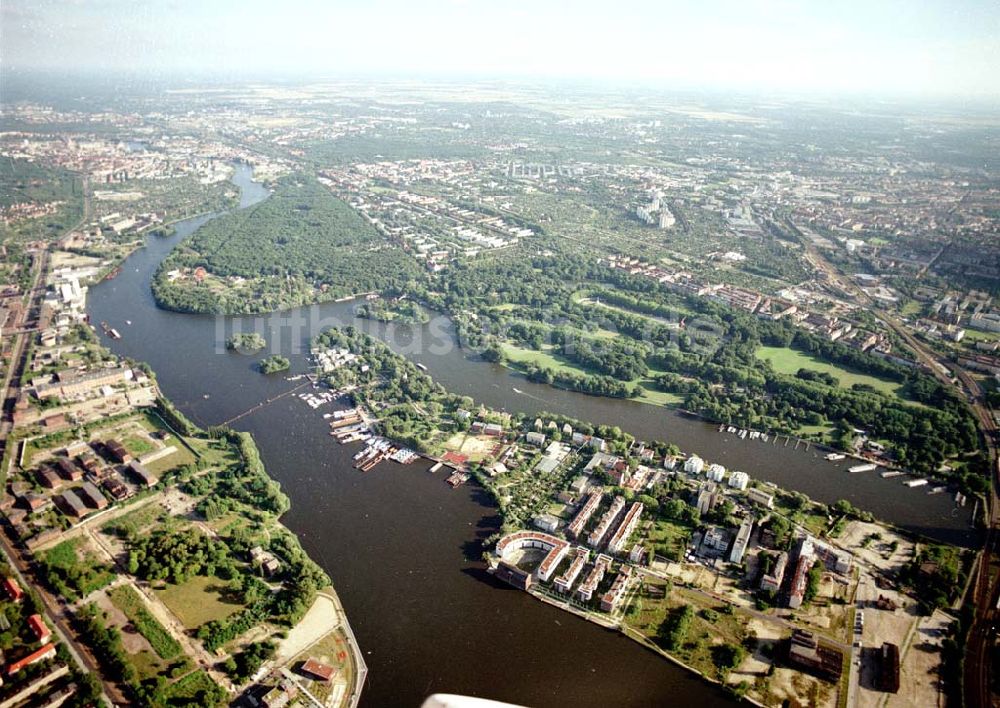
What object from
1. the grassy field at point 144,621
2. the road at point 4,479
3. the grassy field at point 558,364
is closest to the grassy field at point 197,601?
the grassy field at point 144,621

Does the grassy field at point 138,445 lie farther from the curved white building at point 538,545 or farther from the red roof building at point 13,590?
the curved white building at point 538,545

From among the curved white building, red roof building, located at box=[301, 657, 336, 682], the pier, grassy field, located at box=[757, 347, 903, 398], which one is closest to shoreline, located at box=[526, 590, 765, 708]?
the curved white building

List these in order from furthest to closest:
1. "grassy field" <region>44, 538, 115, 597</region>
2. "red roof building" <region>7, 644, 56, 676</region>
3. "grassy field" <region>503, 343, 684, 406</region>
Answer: "grassy field" <region>503, 343, 684, 406</region> → "grassy field" <region>44, 538, 115, 597</region> → "red roof building" <region>7, 644, 56, 676</region>

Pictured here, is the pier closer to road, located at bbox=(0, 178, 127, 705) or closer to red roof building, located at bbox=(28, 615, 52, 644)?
road, located at bbox=(0, 178, 127, 705)

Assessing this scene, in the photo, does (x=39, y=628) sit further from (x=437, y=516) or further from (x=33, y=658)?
(x=437, y=516)

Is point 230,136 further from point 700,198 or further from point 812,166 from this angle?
point 812,166

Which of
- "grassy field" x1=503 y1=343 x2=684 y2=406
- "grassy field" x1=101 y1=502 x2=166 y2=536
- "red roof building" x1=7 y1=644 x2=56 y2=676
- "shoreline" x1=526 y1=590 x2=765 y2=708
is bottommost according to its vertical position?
"shoreline" x1=526 y1=590 x2=765 y2=708

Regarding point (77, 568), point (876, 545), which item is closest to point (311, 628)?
point (77, 568)

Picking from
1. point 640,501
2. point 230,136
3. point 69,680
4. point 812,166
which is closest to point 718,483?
point 640,501
